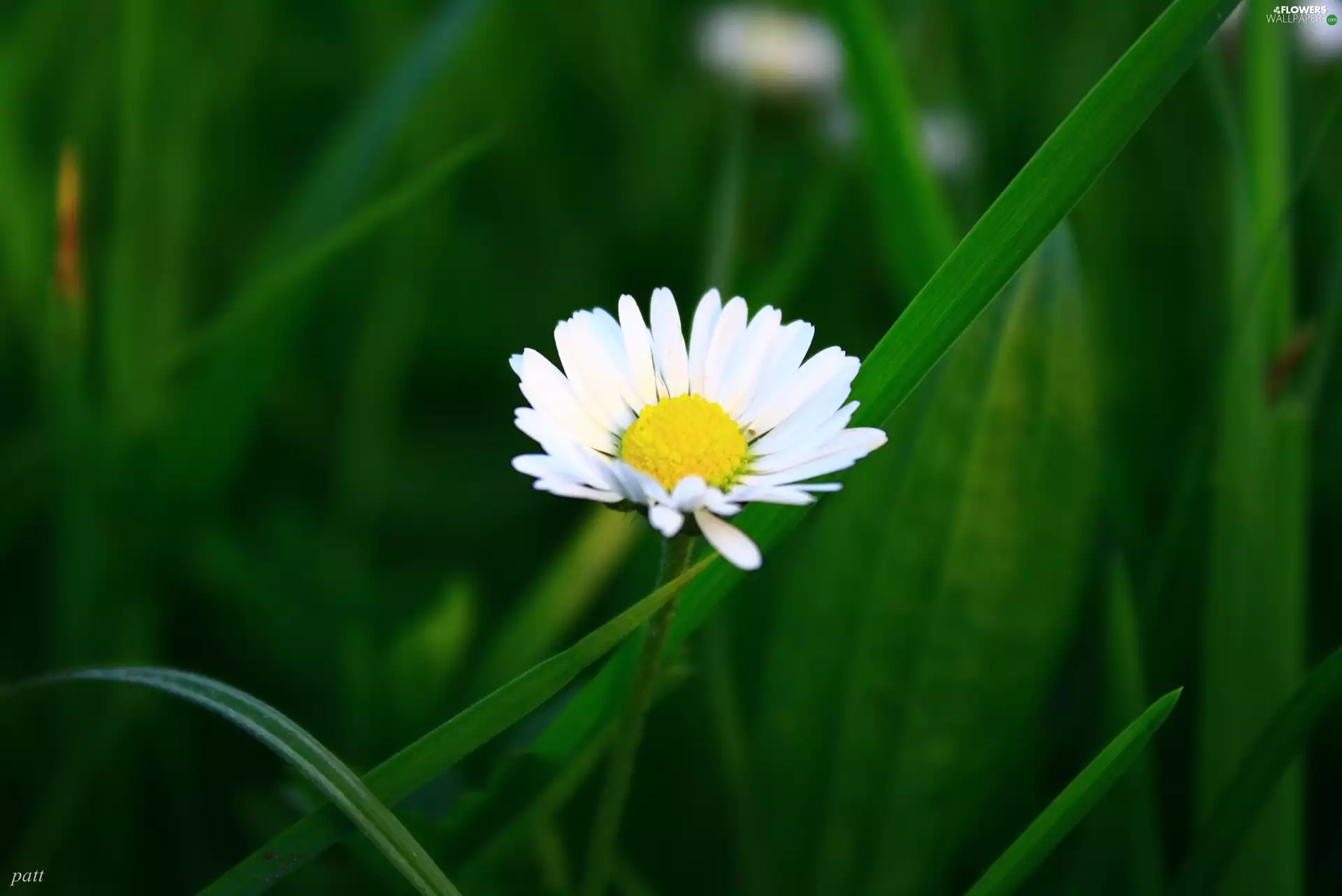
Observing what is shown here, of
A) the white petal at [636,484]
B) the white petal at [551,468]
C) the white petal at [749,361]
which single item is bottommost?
the white petal at [636,484]

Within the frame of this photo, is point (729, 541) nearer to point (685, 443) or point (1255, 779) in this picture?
point (685, 443)

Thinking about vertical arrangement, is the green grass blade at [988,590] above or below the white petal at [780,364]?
below

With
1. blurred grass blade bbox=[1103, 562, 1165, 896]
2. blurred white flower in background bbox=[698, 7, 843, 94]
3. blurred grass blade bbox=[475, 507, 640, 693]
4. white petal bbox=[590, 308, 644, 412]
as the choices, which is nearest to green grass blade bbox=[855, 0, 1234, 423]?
white petal bbox=[590, 308, 644, 412]

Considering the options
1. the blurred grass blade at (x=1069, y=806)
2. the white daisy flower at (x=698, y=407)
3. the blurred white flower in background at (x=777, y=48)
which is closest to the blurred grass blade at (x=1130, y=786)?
the blurred grass blade at (x=1069, y=806)

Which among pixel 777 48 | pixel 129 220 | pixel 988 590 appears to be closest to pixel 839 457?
pixel 988 590

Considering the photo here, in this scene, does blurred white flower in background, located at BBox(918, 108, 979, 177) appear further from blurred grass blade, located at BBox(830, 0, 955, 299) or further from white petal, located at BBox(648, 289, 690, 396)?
white petal, located at BBox(648, 289, 690, 396)

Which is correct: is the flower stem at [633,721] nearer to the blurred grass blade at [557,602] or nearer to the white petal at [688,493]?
the white petal at [688,493]
